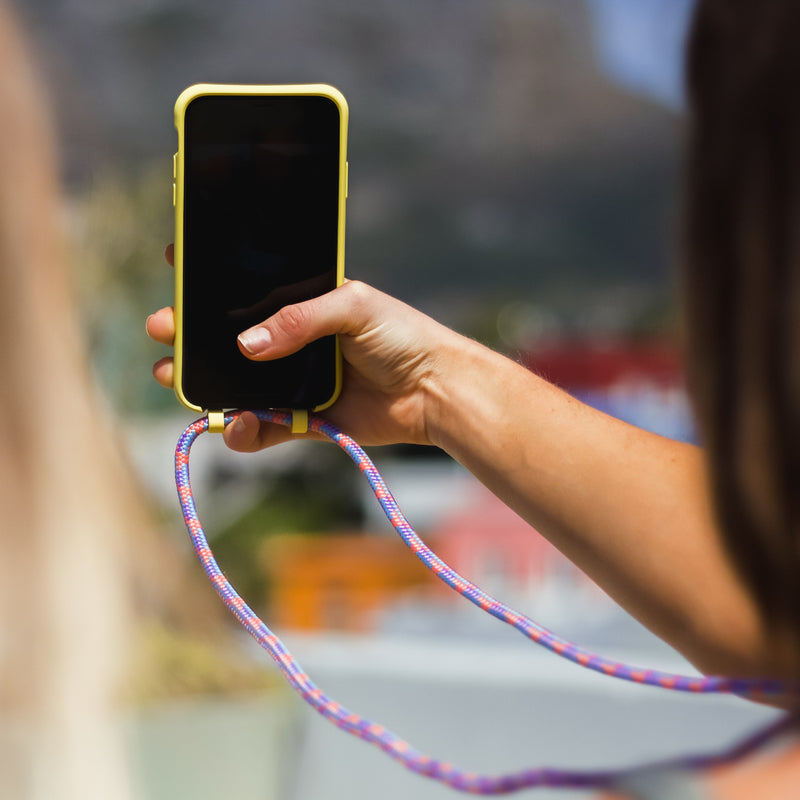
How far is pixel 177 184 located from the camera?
530 millimetres

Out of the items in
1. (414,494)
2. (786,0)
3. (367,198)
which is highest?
(786,0)

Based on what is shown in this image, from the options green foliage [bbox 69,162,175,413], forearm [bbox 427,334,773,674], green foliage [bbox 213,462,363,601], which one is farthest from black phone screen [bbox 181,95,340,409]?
green foliage [bbox 213,462,363,601]

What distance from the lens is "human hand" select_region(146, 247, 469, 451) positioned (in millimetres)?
515

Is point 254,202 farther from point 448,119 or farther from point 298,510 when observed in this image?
point 448,119

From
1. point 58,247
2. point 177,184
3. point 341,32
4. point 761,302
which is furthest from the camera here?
point 341,32

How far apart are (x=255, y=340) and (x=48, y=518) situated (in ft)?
2.39

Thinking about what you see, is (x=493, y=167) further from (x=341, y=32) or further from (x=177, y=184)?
(x=177, y=184)

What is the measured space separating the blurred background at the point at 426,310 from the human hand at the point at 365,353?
8 cm

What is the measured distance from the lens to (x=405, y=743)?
0.42 m

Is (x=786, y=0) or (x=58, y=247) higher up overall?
(x=786, y=0)

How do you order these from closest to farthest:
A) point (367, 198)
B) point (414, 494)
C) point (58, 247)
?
1. point (58, 247)
2. point (414, 494)
3. point (367, 198)

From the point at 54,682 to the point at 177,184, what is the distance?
0.85 meters

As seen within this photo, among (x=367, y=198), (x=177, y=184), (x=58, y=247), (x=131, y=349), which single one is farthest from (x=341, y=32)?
(x=177, y=184)

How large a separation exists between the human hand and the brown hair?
21cm
